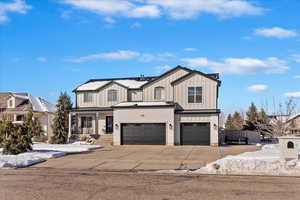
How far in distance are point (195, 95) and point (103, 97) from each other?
10.5 meters

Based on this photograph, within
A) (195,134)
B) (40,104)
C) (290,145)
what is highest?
(40,104)

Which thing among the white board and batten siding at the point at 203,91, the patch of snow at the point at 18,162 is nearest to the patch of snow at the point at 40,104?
the white board and batten siding at the point at 203,91

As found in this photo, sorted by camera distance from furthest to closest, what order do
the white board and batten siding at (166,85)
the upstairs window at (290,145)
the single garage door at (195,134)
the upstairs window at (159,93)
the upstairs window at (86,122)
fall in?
the upstairs window at (86,122), the upstairs window at (159,93), the white board and batten siding at (166,85), the single garage door at (195,134), the upstairs window at (290,145)

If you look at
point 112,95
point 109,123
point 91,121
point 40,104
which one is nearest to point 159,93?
point 112,95

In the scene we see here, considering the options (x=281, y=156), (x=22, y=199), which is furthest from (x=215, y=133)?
(x=22, y=199)

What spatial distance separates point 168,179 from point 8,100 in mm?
36614

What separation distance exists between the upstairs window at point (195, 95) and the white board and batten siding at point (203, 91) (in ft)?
0.95

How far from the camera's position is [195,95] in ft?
98.0

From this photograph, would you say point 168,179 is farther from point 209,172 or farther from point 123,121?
point 123,121

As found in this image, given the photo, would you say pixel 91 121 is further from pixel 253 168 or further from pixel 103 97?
pixel 253 168

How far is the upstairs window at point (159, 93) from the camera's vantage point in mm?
31625

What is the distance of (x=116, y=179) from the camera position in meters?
10.6

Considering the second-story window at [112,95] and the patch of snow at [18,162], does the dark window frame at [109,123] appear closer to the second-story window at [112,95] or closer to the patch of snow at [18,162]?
the second-story window at [112,95]

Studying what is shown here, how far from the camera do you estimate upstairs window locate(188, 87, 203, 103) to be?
29766mm
